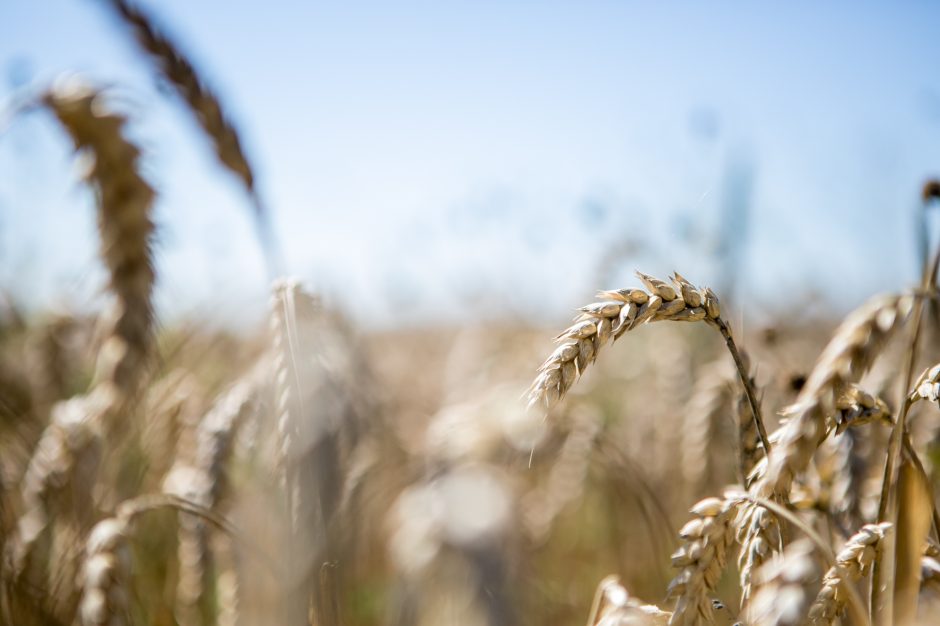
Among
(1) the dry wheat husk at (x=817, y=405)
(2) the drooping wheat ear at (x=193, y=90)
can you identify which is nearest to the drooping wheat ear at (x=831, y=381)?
(1) the dry wheat husk at (x=817, y=405)

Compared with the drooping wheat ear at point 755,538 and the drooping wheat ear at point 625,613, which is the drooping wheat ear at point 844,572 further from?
the drooping wheat ear at point 625,613

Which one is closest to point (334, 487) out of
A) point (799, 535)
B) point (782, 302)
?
point (799, 535)

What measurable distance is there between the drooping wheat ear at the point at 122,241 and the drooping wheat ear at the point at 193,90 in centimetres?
52

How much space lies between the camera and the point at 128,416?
159 cm

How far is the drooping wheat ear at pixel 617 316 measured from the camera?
2.89 ft

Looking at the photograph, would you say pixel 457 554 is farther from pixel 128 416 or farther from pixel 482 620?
pixel 128 416

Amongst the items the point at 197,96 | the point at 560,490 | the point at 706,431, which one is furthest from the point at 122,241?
the point at 560,490

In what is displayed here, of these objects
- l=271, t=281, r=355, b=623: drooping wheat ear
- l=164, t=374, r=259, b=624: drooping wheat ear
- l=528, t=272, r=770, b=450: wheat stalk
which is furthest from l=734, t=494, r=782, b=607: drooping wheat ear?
l=164, t=374, r=259, b=624: drooping wheat ear

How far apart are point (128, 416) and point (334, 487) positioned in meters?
0.59

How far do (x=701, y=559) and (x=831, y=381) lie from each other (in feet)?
0.86

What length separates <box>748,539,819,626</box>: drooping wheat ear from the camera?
610mm

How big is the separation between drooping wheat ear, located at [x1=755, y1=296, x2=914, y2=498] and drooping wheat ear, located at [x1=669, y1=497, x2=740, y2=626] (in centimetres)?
7

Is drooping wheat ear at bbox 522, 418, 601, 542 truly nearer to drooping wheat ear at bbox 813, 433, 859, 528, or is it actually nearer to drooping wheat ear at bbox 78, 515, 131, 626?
drooping wheat ear at bbox 813, 433, 859, 528

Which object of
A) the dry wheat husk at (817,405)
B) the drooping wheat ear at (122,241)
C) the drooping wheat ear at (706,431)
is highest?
the drooping wheat ear at (122,241)
